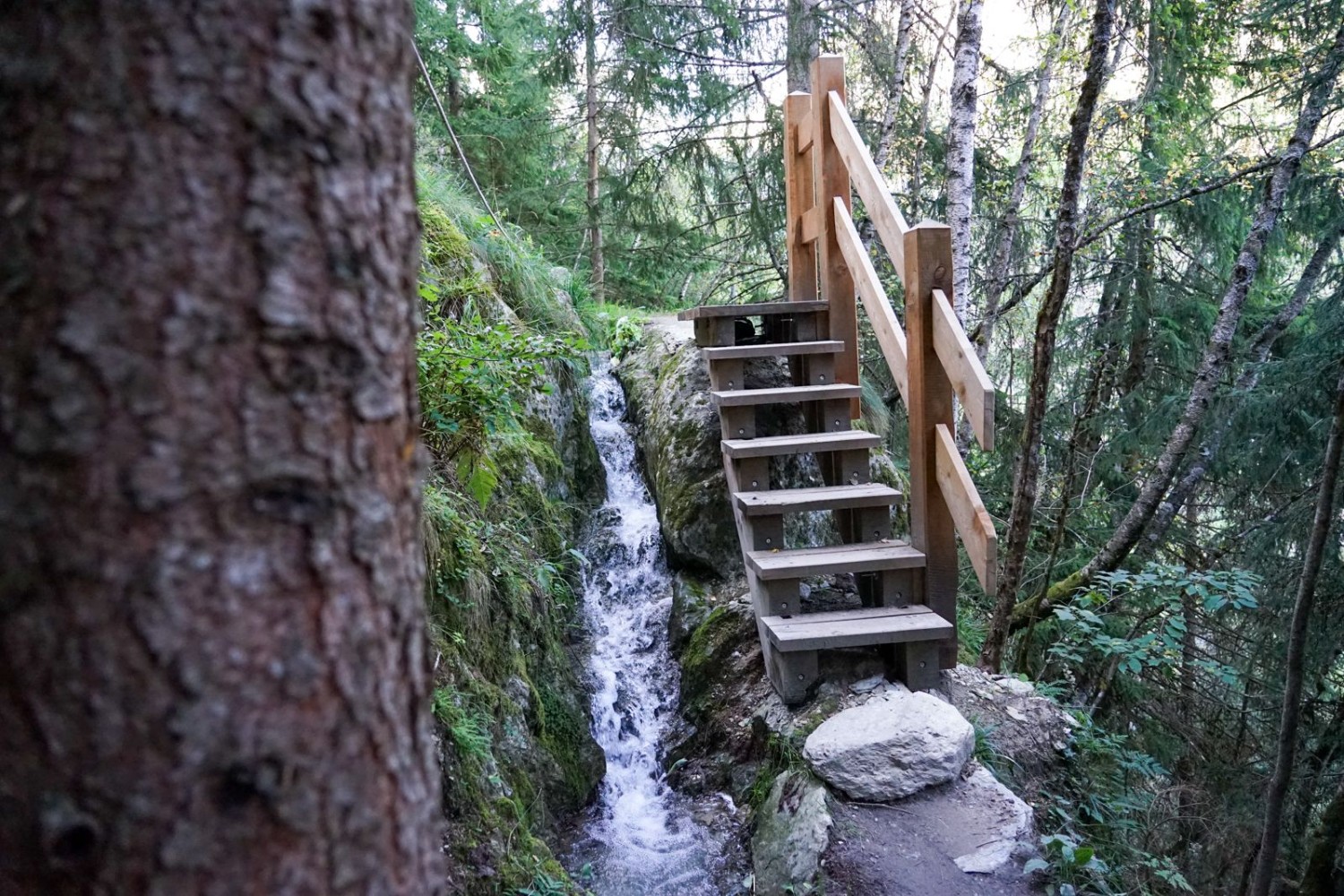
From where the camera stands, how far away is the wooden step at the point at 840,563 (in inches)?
144

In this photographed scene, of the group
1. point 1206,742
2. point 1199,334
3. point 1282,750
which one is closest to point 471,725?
point 1282,750

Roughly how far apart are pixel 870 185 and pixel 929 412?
1.24 metres

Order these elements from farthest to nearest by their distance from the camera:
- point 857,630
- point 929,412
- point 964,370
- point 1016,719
Answer: 1. point 1016,719
2. point 929,412
3. point 857,630
4. point 964,370

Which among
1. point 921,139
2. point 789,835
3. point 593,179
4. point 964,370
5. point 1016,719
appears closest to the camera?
point 789,835

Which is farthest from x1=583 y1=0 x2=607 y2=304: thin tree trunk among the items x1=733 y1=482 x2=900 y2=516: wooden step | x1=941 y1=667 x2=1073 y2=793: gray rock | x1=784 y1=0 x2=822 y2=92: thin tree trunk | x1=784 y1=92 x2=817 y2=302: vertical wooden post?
x1=941 y1=667 x2=1073 y2=793: gray rock

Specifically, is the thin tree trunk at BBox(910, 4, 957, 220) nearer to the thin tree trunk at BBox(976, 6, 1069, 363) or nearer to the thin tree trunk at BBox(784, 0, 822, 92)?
the thin tree trunk at BBox(976, 6, 1069, 363)

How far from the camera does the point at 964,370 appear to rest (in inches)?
125

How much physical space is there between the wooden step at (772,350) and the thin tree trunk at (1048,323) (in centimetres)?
111

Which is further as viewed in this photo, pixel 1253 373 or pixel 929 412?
pixel 1253 373

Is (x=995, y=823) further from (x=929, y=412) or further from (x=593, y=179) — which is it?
(x=593, y=179)

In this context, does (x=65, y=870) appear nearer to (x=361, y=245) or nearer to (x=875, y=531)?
(x=361, y=245)

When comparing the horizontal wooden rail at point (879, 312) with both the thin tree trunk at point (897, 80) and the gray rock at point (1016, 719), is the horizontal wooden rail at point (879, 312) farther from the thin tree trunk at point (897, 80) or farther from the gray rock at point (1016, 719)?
the thin tree trunk at point (897, 80)

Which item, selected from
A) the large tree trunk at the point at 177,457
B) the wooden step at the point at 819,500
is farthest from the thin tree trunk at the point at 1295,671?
the large tree trunk at the point at 177,457

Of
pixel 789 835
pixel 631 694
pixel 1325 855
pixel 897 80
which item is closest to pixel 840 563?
pixel 789 835
